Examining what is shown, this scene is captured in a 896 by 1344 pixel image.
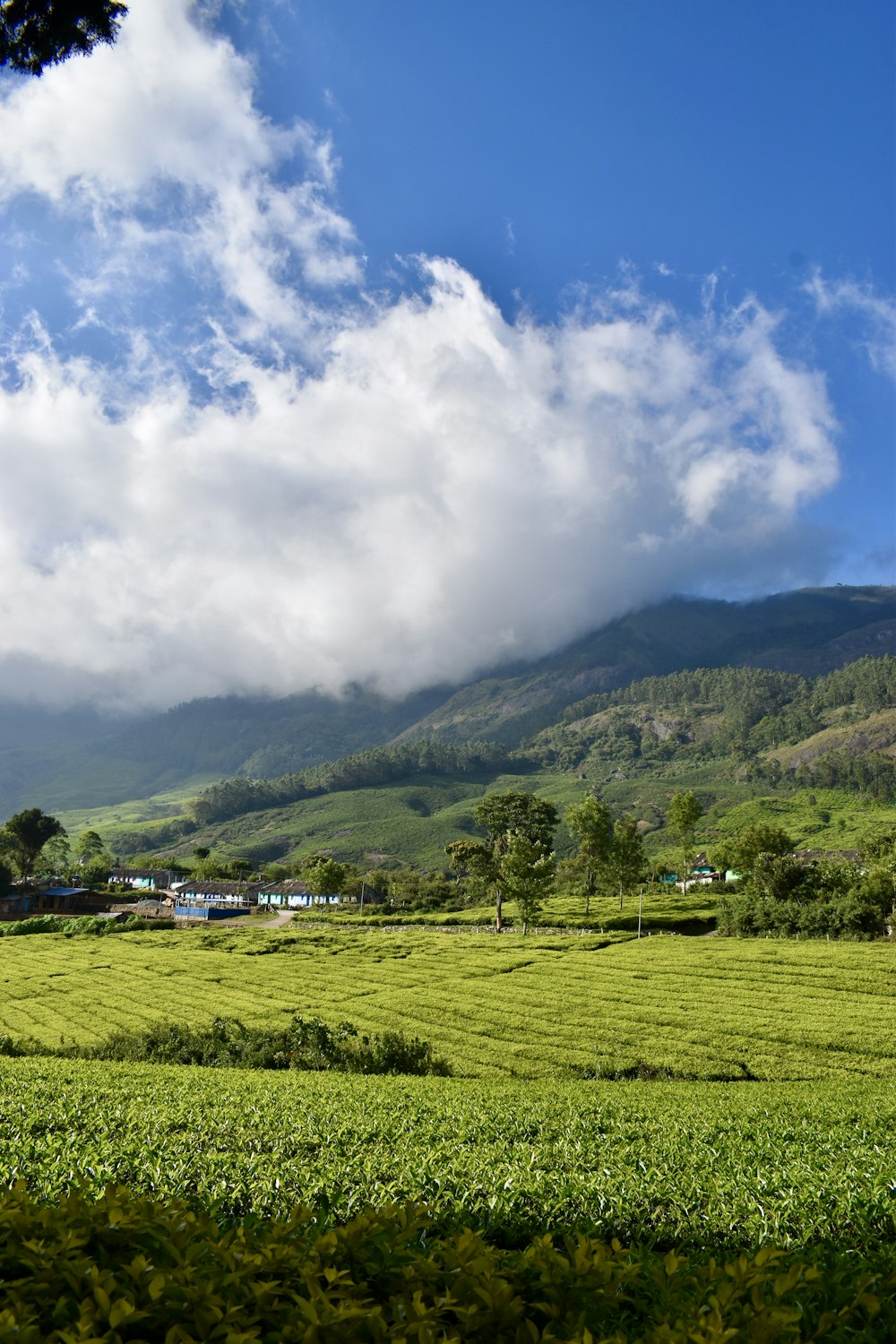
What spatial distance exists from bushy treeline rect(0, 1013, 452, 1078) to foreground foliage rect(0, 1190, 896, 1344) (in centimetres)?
1631

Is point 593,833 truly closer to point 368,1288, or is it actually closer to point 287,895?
point 368,1288

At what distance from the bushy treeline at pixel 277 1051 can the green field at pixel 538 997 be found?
2393 millimetres

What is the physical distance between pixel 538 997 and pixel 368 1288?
104ft

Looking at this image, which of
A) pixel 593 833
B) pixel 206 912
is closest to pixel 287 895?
pixel 206 912

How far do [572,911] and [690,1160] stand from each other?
6740 cm

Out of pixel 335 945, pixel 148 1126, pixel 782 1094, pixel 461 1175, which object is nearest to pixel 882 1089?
pixel 782 1094

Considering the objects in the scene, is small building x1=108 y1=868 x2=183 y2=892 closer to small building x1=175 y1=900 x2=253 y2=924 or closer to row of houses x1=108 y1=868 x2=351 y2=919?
row of houses x1=108 y1=868 x2=351 y2=919

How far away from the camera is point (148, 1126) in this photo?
822 cm

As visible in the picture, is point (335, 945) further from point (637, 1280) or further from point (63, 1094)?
point (637, 1280)

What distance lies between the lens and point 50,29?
7.66 m

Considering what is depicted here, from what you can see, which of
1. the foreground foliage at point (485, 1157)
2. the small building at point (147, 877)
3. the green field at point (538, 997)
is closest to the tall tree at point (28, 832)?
the small building at point (147, 877)

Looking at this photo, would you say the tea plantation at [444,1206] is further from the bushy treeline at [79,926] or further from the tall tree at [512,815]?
the tall tree at [512,815]

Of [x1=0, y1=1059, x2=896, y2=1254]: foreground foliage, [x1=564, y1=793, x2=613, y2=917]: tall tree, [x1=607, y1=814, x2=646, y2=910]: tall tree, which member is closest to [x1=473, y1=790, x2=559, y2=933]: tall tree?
[x1=564, y1=793, x2=613, y2=917]: tall tree

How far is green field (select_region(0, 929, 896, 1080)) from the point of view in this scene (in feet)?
76.8
